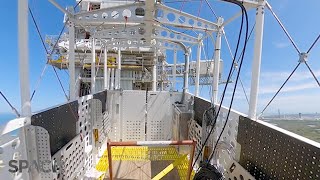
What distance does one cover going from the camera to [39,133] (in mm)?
1506

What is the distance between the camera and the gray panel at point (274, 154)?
3.87ft

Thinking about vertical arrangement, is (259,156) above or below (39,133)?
below

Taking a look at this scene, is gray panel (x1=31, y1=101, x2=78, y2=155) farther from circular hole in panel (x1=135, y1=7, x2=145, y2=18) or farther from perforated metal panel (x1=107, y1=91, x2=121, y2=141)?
perforated metal panel (x1=107, y1=91, x2=121, y2=141)

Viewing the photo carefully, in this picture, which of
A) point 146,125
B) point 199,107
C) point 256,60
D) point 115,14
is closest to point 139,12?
point 115,14

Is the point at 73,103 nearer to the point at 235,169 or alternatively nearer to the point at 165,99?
the point at 235,169

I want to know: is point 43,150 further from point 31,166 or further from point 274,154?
point 274,154

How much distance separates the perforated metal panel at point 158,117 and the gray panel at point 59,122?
7.92 feet

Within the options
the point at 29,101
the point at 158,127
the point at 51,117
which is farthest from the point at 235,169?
the point at 158,127

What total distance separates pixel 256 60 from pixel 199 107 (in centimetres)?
163

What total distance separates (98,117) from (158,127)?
171cm

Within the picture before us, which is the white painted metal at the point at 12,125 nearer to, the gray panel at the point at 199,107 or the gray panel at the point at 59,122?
the gray panel at the point at 59,122

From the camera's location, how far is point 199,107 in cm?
342

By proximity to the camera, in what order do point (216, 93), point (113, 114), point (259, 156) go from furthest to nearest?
point (113, 114) < point (216, 93) < point (259, 156)

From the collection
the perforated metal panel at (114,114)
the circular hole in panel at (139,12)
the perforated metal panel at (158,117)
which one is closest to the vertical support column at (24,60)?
the circular hole in panel at (139,12)
